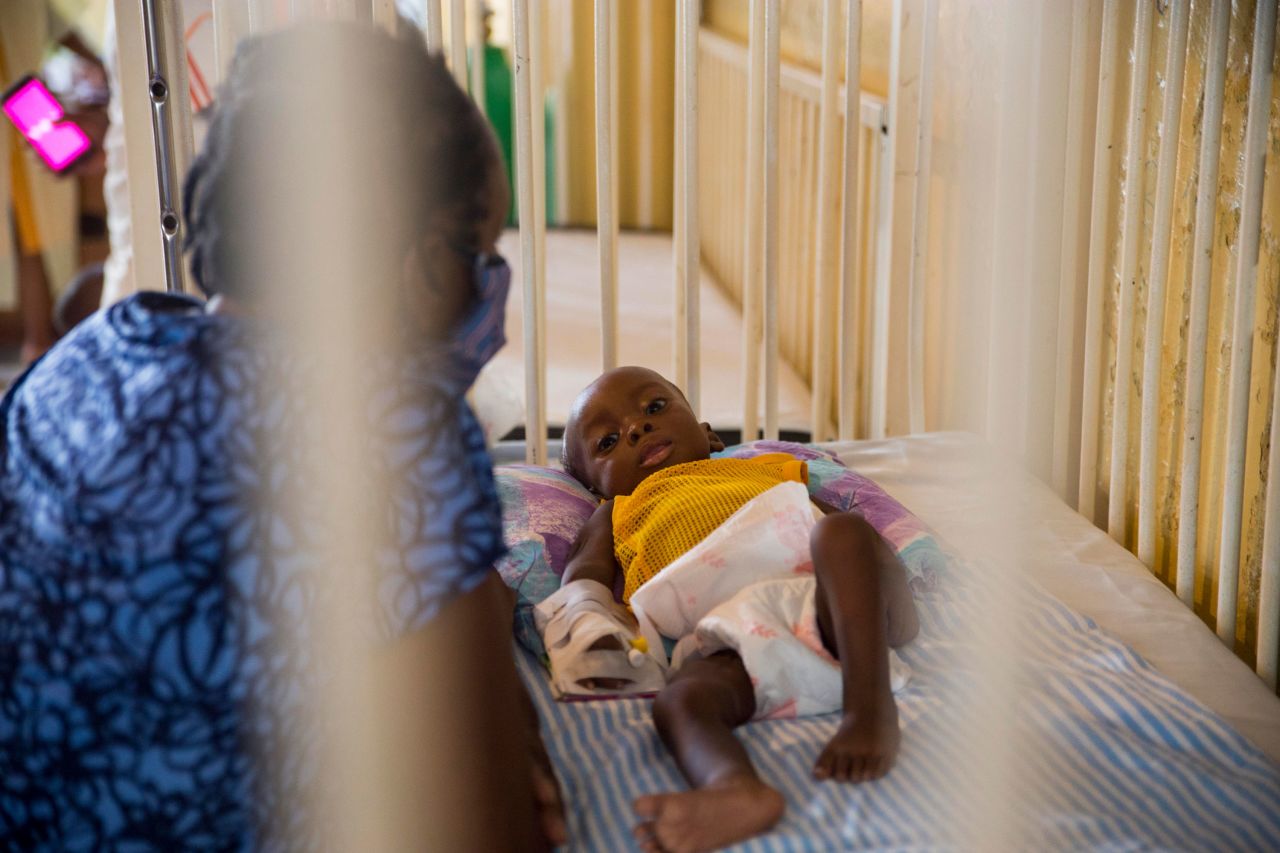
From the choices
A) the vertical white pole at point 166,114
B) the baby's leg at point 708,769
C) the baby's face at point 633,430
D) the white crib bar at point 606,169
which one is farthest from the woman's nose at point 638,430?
the vertical white pole at point 166,114

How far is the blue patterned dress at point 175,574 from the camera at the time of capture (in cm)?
78

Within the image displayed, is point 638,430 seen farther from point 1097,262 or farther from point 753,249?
point 1097,262

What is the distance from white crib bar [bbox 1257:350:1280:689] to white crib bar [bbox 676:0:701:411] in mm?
926

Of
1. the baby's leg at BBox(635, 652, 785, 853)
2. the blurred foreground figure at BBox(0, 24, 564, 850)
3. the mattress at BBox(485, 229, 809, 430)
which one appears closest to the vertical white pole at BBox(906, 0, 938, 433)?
the mattress at BBox(485, 229, 809, 430)

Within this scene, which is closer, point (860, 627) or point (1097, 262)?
point (860, 627)

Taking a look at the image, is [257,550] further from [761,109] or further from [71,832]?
[761,109]

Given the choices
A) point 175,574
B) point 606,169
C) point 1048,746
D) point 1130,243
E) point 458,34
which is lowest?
point 1048,746

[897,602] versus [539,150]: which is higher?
[539,150]

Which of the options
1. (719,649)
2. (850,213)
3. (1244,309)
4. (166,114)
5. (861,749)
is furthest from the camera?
(850,213)

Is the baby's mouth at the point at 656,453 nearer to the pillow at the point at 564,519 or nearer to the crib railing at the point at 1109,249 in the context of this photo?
the pillow at the point at 564,519

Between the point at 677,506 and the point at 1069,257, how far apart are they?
31.2 inches

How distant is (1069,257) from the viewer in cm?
189

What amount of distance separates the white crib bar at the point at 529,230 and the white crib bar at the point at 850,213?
53 cm

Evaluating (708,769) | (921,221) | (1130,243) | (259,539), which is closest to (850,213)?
(921,221)
